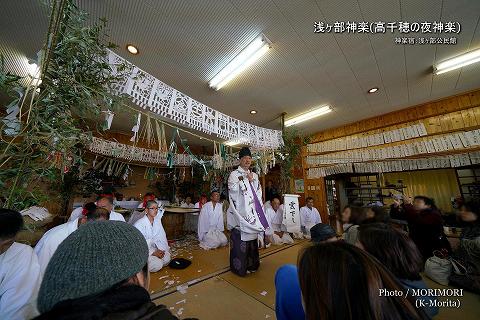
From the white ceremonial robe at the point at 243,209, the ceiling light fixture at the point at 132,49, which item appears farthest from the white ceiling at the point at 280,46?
the white ceremonial robe at the point at 243,209

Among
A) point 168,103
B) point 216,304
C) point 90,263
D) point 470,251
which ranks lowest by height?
point 216,304

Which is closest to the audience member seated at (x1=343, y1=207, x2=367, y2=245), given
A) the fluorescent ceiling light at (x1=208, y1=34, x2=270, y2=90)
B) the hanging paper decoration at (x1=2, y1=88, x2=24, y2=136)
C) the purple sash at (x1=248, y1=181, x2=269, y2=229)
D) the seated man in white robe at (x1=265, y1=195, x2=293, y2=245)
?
the purple sash at (x1=248, y1=181, x2=269, y2=229)

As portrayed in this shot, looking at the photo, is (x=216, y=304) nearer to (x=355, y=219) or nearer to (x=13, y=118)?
(x=355, y=219)

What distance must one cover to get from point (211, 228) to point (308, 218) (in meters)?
3.39

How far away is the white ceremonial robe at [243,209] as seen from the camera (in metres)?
3.38

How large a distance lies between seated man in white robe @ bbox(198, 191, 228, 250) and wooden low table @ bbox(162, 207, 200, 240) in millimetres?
1130

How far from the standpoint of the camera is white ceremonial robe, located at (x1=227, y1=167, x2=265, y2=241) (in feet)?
11.1

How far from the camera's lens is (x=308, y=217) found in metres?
6.55

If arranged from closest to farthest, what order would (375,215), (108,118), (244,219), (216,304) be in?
(108,118), (216,304), (375,215), (244,219)

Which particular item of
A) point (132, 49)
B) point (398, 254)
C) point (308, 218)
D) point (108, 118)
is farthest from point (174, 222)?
point (398, 254)

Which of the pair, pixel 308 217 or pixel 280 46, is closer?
pixel 280 46

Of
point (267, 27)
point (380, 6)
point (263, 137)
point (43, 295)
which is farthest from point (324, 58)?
point (43, 295)

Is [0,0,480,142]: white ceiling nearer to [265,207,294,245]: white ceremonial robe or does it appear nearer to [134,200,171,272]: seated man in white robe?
[134,200,171,272]: seated man in white robe

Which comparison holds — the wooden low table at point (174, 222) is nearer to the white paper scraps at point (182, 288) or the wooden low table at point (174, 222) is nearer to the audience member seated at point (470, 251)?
the white paper scraps at point (182, 288)
